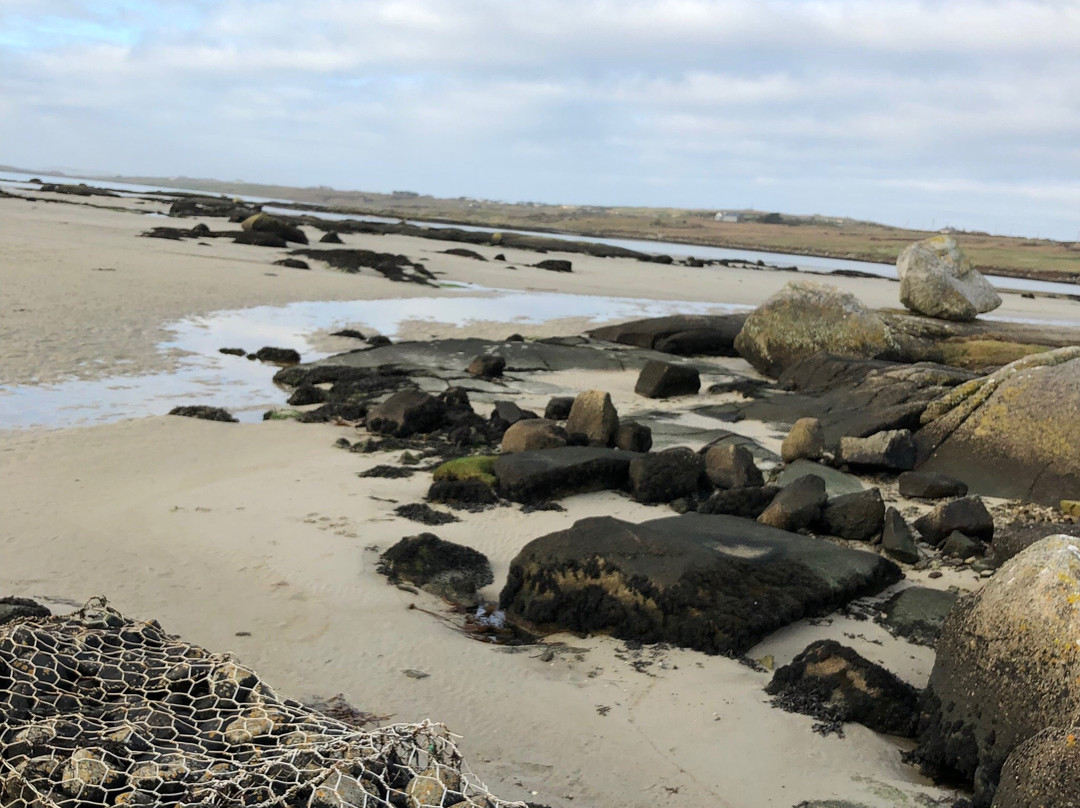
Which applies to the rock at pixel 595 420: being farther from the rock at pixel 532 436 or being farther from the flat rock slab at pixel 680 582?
the flat rock slab at pixel 680 582

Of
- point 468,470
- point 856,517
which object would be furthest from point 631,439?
point 856,517

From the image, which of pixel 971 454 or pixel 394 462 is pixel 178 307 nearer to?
pixel 394 462

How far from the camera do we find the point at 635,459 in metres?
8.41

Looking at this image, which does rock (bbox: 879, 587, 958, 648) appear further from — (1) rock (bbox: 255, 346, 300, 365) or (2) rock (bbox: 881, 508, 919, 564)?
(1) rock (bbox: 255, 346, 300, 365)

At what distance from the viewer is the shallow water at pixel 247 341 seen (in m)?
10.5

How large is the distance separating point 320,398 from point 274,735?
8.21m

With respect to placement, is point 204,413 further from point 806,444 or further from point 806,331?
point 806,331

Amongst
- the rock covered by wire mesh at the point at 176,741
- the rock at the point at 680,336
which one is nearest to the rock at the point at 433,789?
the rock covered by wire mesh at the point at 176,741

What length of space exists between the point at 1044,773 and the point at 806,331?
11778 mm

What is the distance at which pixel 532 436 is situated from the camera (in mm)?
9156

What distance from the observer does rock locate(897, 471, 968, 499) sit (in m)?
8.33

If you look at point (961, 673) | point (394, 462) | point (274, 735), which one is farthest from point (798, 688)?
point (394, 462)

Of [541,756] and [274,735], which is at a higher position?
[274,735]

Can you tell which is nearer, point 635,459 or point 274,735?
point 274,735
